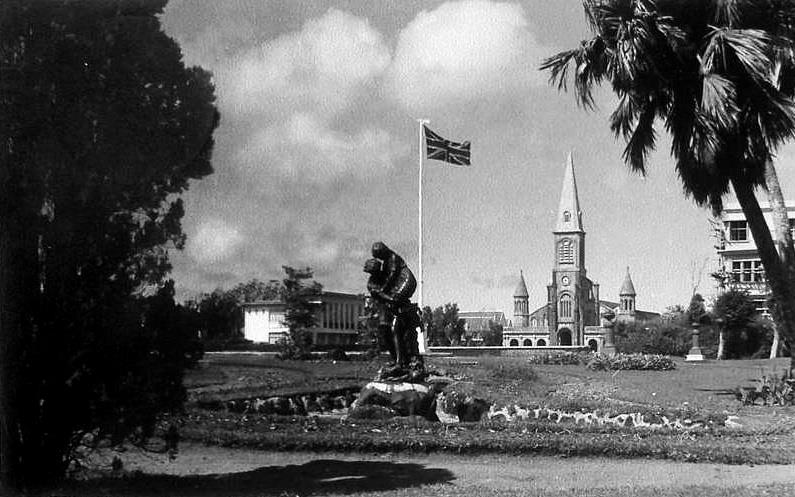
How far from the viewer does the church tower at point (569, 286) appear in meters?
123

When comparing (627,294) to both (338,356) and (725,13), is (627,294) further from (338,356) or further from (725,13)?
(725,13)

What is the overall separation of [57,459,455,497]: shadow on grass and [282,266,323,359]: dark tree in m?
22.3

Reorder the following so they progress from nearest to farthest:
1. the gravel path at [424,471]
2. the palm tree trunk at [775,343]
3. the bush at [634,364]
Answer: the gravel path at [424,471], the bush at [634,364], the palm tree trunk at [775,343]

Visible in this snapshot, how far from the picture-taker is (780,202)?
14547 millimetres

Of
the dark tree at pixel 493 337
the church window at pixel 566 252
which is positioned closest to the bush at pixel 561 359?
the dark tree at pixel 493 337

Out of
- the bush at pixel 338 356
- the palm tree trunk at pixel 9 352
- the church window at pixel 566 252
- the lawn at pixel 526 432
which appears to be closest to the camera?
the palm tree trunk at pixel 9 352

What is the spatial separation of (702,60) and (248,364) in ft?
55.0

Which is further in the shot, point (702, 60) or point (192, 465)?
point (702, 60)

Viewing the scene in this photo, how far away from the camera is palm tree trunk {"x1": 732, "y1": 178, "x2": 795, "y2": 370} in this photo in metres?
13.7

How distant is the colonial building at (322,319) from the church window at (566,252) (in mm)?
90454

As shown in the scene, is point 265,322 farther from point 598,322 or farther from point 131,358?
point 598,322

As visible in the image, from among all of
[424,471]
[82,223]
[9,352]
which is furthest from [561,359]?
[9,352]

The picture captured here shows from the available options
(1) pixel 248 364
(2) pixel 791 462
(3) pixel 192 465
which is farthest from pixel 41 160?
(1) pixel 248 364

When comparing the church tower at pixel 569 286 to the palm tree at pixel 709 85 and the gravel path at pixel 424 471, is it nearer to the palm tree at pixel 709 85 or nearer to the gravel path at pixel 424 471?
the palm tree at pixel 709 85
